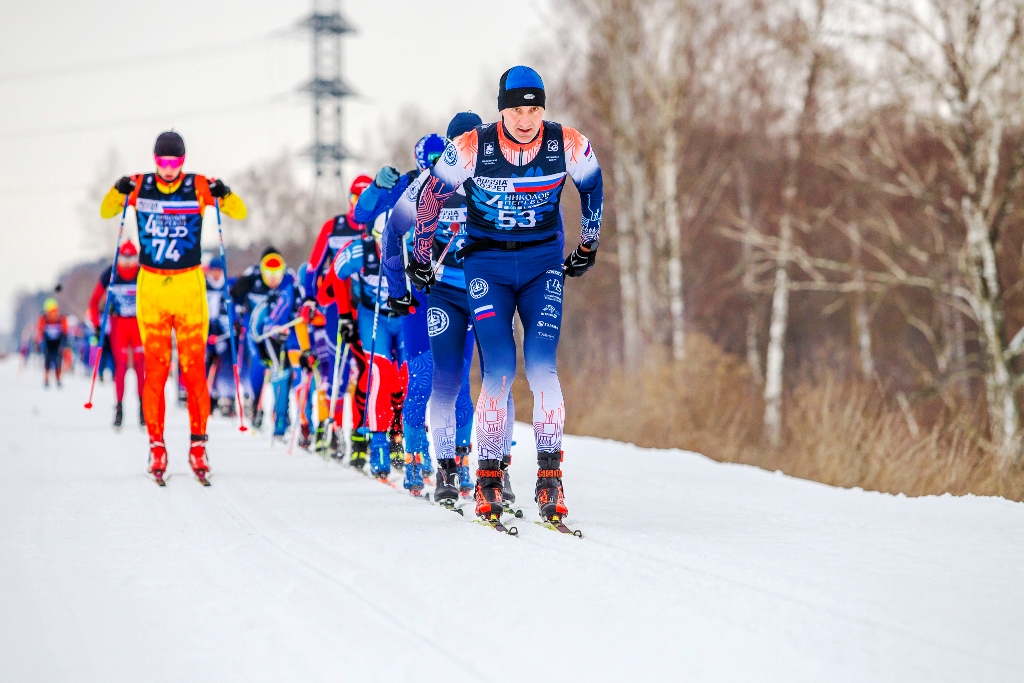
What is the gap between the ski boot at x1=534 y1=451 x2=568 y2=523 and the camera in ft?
16.4

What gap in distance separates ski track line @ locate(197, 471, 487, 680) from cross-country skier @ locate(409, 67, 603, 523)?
940mm

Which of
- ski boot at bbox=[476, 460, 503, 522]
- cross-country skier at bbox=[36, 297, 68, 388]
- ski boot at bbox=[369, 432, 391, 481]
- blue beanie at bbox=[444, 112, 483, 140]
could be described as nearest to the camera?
ski boot at bbox=[476, 460, 503, 522]

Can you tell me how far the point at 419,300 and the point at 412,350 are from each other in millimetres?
345

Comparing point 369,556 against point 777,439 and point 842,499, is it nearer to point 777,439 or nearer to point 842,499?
point 842,499

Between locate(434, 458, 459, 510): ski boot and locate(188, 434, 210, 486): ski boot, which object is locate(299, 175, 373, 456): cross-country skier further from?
locate(434, 458, 459, 510): ski boot

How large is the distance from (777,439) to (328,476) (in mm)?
8106

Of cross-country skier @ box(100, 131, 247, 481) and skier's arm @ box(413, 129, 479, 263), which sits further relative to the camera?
cross-country skier @ box(100, 131, 247, 481)

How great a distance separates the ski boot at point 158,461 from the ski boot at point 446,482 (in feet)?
→ 6.37

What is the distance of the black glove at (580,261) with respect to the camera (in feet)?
17.5

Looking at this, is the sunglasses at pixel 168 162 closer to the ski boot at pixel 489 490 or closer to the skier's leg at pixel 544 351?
the skier's leg at pixel 544 351

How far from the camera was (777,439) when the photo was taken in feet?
45.7

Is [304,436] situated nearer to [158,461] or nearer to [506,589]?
[158,461]

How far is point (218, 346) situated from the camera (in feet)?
43.2

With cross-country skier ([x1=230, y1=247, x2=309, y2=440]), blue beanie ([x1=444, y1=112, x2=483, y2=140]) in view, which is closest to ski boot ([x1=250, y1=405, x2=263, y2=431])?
cross-country skier ([x1=230, y1=247, x2=309, y2=440])
